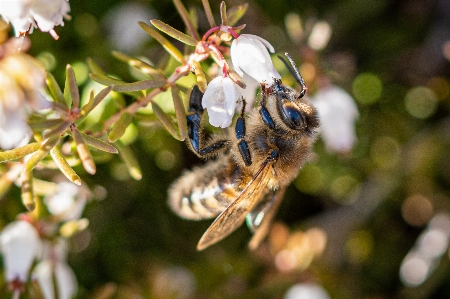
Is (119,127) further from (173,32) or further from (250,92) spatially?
(250,92)

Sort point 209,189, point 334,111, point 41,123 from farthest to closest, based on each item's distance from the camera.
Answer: point 334,111 → point 209,189 → point 41,123

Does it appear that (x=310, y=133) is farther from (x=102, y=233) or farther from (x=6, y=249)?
(x=102, y=233)

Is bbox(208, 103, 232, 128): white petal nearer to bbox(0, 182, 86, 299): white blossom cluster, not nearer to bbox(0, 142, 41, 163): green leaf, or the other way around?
bbox(0, 142, 41, 163): green leaf

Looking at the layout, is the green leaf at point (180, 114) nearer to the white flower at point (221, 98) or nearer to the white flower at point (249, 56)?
the white flower at point (221, 98)

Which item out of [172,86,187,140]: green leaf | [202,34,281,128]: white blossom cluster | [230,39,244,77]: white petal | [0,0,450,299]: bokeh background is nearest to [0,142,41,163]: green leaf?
[172,86,187,140]: green leaf

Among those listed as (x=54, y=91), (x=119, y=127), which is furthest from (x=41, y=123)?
(x=119, y=127)

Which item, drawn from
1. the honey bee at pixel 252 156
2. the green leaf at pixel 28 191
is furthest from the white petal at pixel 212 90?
the green leaf at pixel 28 191
